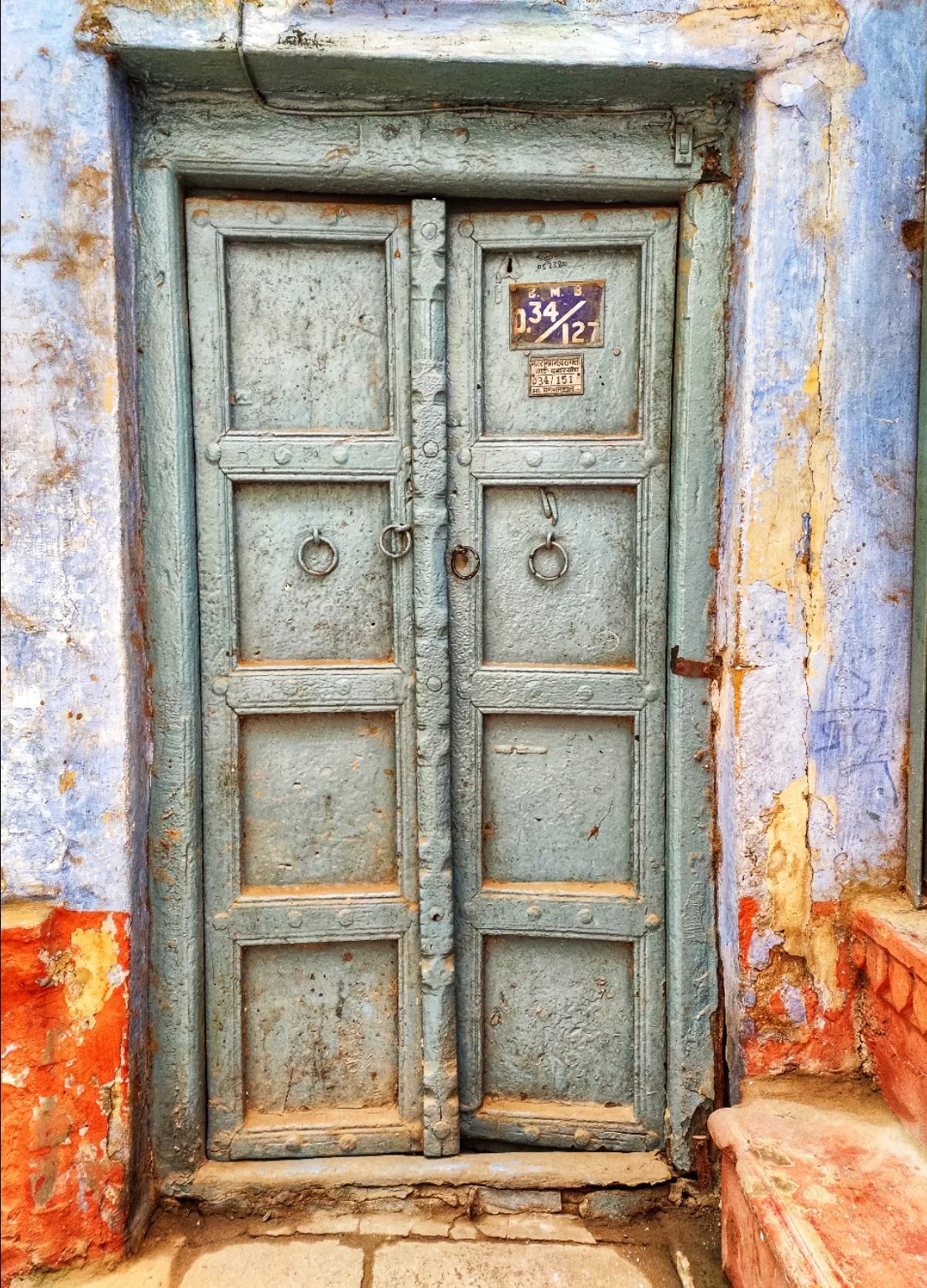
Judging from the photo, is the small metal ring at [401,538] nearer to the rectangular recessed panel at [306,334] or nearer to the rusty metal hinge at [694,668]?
the rectangular recessed panel at [306,334]

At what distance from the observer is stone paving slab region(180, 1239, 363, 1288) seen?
1747mm

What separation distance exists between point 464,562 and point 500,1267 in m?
1.48

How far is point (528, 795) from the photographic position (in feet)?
6.56

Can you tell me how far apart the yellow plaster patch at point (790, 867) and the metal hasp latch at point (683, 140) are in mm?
1303

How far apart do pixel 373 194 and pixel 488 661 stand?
1.04 meters

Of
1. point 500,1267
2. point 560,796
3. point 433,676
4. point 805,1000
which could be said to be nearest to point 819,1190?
point 805,1000

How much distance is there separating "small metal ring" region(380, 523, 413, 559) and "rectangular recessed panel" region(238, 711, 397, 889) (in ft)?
1.20

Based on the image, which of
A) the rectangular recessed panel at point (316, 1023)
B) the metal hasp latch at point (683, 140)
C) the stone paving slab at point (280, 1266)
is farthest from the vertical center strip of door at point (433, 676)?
the metal hasp latch at point (683, 140)

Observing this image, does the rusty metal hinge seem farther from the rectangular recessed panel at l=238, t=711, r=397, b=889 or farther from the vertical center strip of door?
the rectangular recessed panel at l=238, t=711, r=397, b=889

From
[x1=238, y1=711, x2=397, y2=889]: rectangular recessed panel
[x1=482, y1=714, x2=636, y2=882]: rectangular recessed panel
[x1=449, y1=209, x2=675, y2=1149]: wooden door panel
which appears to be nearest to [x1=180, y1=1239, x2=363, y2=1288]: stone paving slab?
[x1=449, y1=209, x2=675, y2=1149]: wooden door panel

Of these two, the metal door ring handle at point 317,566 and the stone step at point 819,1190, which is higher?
the metal door ring handle at point 317,566

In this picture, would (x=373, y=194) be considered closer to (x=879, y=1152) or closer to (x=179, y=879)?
(x=179, y=879)

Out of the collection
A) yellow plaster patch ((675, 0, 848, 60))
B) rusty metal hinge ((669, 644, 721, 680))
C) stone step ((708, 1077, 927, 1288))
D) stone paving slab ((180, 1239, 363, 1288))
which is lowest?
stone paving slab ((180, 1239, 363, 1288))

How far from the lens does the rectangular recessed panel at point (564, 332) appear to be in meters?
1.89
